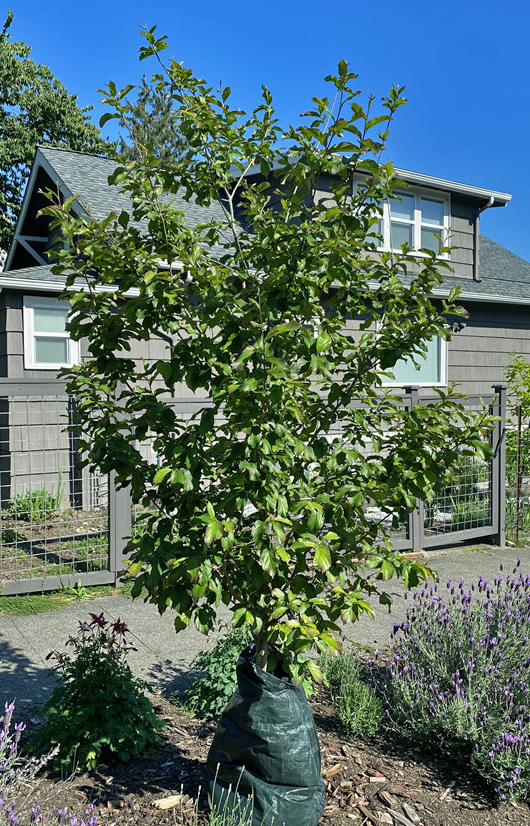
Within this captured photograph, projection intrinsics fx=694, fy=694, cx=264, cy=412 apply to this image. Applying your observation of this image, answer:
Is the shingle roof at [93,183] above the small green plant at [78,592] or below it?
above

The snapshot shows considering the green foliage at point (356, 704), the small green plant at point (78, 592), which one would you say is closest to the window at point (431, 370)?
the small green plant at point (78, 592)

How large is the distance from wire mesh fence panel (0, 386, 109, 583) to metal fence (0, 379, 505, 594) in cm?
2

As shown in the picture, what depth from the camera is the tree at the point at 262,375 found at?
2.47 metres

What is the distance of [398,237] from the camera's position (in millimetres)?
14570

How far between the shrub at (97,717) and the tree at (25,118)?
2379cm

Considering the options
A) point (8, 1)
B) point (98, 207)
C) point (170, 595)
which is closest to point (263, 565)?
point (170, 595)

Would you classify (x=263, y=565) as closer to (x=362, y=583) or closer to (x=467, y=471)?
(x=362, y=583)

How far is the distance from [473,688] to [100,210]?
10.6 metres

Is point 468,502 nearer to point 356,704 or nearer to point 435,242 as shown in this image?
point 356,704

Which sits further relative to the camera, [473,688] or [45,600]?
[45,600]

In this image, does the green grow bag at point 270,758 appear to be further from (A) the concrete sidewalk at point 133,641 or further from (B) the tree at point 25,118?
(B) the tree at point 25,118

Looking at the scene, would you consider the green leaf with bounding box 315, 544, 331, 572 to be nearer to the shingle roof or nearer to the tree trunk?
the tree trunk

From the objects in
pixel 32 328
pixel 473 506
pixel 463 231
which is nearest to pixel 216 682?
pixel 473 506

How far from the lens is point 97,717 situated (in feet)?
11.0
